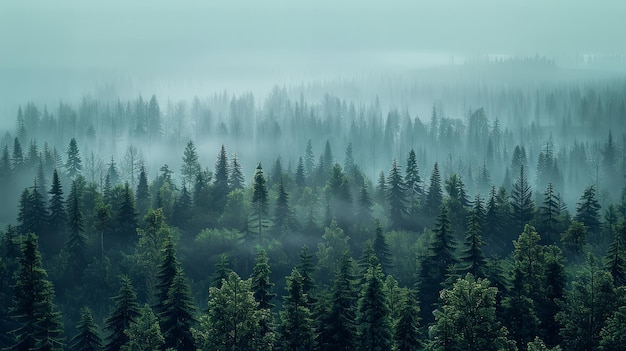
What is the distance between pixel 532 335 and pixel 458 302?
42.9 feet

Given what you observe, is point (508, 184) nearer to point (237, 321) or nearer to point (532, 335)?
point (532, 335)

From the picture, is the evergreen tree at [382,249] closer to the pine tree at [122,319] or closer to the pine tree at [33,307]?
the pine tree at [122,319]

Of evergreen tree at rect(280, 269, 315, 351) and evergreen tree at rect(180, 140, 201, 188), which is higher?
evergreen tree at rect(180, 140, 201, 188)

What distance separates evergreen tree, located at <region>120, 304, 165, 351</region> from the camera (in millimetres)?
50156

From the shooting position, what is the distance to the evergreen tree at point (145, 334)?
50156 mm

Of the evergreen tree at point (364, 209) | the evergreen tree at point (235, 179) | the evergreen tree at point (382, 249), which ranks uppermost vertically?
the evergreen tree at point (235, 179)

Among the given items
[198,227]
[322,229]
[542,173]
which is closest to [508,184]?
[542,173]

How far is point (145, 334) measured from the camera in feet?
165

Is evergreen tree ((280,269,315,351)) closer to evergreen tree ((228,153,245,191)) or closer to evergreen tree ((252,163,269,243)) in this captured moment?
evergreen tree ((252,163,269,243))

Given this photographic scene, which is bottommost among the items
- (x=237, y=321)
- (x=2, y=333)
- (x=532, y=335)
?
(x=2, y=333)

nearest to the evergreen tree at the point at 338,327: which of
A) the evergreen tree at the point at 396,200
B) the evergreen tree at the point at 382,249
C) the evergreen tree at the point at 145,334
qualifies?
the evergreen tree at the point at 145,334

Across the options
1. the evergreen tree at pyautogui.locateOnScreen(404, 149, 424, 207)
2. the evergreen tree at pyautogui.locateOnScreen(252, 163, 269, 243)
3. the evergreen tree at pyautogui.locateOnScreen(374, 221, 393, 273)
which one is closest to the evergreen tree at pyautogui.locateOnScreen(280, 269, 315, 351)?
the evergreen tree at pyautogui.locateOnScreen(374, 221, 393, 273)

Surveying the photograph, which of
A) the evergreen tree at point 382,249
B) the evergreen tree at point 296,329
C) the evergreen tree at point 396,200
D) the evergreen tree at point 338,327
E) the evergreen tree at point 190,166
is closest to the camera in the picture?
the evergreen tree at point 296,329

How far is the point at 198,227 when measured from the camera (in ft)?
321
